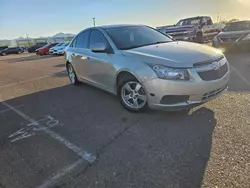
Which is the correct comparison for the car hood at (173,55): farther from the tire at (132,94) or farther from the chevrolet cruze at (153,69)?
the tire at (132,94)

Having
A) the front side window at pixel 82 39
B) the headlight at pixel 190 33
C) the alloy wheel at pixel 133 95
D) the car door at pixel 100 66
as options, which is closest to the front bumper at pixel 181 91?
the alloy wheel at pixel 133 95

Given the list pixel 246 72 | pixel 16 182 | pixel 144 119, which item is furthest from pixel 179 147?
pixel 246 72

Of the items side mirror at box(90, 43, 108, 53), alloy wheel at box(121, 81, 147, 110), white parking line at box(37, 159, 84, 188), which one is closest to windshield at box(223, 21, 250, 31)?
side mirror at box(90, 43, 108, 53)

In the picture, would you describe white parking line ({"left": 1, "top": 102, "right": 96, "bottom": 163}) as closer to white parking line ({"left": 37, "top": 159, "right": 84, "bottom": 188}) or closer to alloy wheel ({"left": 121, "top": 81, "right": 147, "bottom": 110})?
white parking line ({"left": 37, "top": 159, "right": 84, "bottom": 188})

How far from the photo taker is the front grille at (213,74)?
318cm

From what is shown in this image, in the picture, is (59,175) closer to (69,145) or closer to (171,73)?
(69,145)

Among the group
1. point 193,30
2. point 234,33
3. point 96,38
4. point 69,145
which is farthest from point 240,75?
point 193,30

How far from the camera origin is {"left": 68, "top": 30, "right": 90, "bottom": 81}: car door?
208 inches

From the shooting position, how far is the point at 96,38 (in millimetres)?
4820

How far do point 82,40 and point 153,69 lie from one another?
304cm

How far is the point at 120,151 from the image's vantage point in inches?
109

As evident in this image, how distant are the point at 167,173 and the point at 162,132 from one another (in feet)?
3.11

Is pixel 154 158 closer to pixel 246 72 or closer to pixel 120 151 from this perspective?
pixel 120 151

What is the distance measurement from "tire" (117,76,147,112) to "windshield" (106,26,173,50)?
720mm
